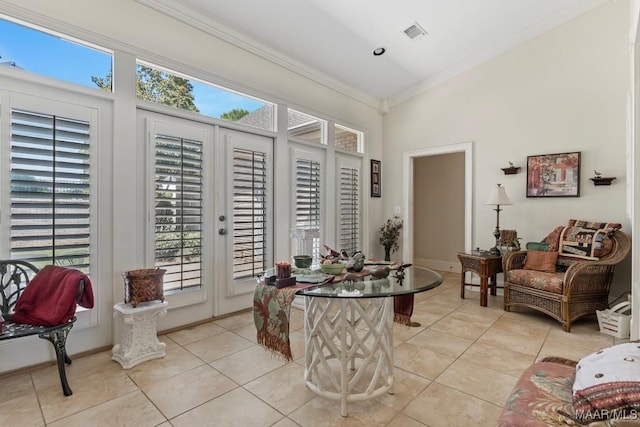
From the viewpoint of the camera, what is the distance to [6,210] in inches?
86.4

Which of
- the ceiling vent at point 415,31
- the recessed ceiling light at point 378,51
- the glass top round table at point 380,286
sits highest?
the ceiling vent at point 415,31

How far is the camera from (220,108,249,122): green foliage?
341 centimetres

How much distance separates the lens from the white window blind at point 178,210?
9.58 feet

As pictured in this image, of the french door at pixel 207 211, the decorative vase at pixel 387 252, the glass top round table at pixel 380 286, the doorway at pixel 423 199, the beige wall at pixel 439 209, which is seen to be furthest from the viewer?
the beige wall at pixel 439 209

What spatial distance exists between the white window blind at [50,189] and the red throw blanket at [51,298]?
270mm

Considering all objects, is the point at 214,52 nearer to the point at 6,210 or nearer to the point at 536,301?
the point at 6,210

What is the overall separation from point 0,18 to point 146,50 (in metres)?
0.90

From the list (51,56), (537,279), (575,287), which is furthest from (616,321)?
(51,56)

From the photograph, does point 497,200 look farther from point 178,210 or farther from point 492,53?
point 178,210

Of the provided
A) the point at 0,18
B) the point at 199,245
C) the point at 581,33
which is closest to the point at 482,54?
the point at 581,33

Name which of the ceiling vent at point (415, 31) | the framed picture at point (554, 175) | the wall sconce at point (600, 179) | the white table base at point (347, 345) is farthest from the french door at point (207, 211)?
the wall sconce at point (600, 179)

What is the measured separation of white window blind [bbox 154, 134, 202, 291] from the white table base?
64.3 inches

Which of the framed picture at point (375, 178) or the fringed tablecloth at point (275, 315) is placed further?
the framed picture at point (375, 178)

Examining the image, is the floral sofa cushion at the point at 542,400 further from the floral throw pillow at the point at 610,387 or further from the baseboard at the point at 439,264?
the baseboard at the point at 439,264
